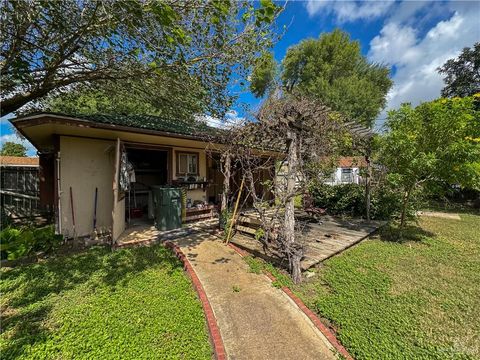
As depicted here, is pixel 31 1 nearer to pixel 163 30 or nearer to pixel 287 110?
pixel 163 30

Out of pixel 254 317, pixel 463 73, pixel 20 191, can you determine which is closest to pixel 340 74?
pixel 463 73

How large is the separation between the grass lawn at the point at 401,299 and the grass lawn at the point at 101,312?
176 centimetres

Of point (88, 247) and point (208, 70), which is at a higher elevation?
point (208, 70)

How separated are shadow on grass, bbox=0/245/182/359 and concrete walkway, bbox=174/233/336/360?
1.06m

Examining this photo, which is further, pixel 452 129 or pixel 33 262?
pixel 452 129

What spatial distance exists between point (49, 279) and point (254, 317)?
3549 millimetres

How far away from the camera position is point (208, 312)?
318 cm

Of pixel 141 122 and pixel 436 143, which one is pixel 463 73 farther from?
pixel 141 122

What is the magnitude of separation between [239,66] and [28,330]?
6551 millimetres

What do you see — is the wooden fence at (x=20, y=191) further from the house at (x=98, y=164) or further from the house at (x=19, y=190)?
the house at (x=98, y=164)

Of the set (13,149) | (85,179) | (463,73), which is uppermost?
(463,73)

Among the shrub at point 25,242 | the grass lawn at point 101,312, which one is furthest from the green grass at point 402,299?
the shrub at point 25,242

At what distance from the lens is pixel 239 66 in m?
6.27

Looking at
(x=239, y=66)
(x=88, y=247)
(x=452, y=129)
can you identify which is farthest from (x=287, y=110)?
(x=88, y=247)
